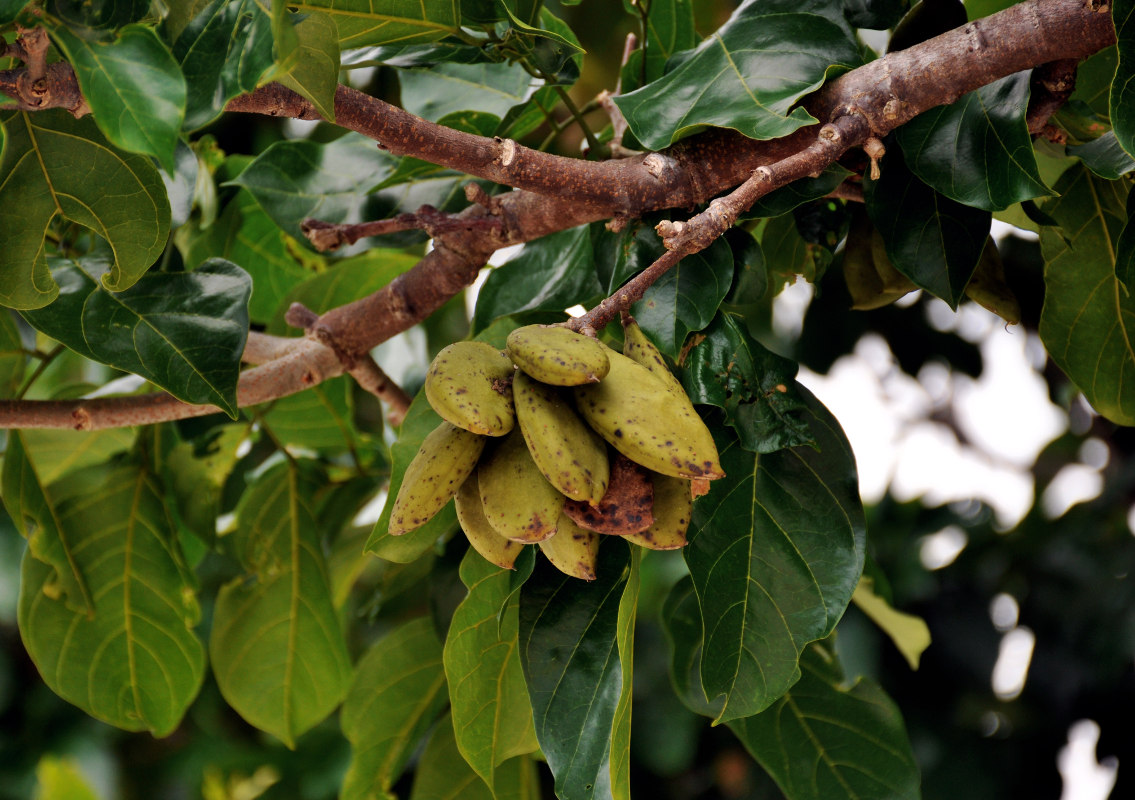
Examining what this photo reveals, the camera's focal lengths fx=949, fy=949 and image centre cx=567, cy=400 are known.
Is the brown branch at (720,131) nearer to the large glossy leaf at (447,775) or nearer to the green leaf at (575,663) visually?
the green leaf at (575,663)

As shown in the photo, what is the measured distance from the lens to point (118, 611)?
114 cm

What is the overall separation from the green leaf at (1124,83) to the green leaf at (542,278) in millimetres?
458

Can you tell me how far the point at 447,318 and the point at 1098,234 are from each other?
4.31ft

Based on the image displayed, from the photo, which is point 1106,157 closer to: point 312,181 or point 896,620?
point 896,620

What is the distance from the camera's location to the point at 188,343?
31.0 inches

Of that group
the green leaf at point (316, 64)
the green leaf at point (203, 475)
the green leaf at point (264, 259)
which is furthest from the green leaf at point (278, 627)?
the green leaf at point (316, 64)

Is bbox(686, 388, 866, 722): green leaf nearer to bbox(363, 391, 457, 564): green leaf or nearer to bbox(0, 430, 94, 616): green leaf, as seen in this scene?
bbox(363, 391, 457, 564): green leaf

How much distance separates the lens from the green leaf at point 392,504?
809 millimetres

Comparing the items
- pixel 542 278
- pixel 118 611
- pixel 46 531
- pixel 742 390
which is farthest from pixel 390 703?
pixel 742 390

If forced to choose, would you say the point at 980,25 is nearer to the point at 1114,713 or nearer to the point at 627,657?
the point at 627,657

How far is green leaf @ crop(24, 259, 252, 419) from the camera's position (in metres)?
0.77

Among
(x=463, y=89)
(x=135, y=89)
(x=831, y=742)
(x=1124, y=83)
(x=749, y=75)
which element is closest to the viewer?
(x=135, y=89)

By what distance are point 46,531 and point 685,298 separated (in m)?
0.83

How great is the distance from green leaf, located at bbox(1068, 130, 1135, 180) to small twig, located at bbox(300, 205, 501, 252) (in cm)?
49
